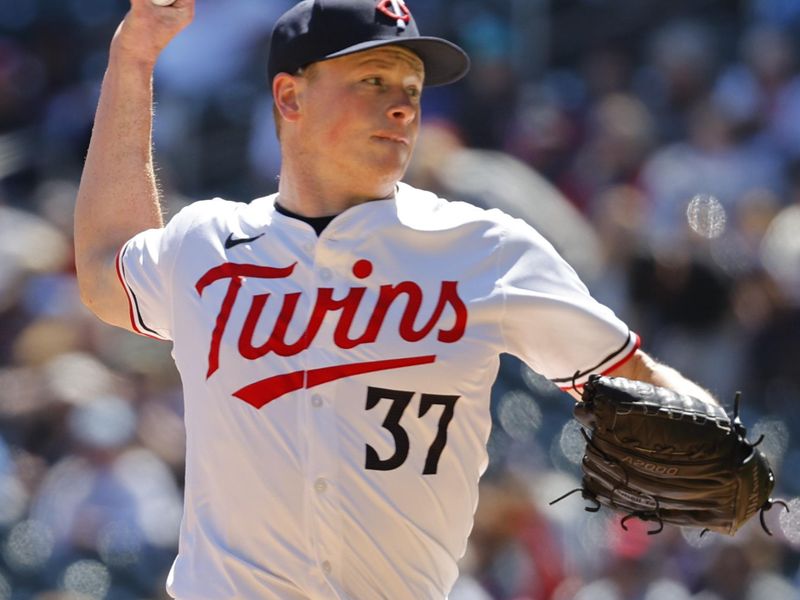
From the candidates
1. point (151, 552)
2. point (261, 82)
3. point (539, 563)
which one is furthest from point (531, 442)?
point (261, 82)

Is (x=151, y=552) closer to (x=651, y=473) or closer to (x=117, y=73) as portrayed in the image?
(x=117, y=73)

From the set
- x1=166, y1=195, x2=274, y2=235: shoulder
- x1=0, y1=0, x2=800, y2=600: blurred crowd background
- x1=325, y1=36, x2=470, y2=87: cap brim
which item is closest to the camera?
x1=325, y1=36, x2=470, y2=87: cap brim

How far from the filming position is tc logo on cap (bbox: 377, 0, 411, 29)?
9.89 ft

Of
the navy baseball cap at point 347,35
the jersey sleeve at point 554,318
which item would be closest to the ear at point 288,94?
the navy baseball cap at point 347,35

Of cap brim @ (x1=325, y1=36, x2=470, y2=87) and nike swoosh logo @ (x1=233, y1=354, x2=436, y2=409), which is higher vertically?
cap brim @ (x1=325, y1=36, x2=470, y2=87)

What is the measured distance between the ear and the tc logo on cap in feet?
0.80

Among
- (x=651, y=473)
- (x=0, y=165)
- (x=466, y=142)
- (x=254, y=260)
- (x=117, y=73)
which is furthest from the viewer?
(x=0, y=165)

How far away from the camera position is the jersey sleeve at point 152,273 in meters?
3.09

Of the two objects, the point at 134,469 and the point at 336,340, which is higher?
the point at 336,340

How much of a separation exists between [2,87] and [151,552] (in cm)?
373

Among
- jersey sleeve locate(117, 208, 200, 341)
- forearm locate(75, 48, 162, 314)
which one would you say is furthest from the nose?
forearm locate(75, 48, 162, 314)

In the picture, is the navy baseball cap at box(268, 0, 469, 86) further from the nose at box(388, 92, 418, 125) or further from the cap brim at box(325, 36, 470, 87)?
the nose at box(388, 92, 418, 125)

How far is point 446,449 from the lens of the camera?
284 centimetres

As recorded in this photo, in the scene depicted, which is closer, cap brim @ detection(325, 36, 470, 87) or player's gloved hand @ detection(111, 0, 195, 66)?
cap brim @ detection(325, 36, 470, 87)
